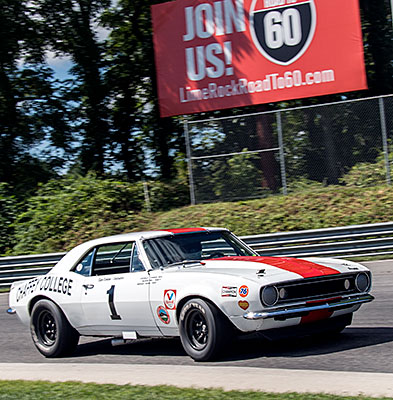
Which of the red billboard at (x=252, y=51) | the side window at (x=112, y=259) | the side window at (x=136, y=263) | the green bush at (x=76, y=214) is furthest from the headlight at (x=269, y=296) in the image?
the red billboard at (x=252, y=51)

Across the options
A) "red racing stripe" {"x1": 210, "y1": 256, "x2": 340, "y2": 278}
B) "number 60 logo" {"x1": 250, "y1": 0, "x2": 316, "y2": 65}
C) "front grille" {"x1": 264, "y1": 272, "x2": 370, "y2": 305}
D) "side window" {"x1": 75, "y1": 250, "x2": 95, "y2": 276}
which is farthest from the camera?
"number 60 logo" {"x1": 250, "y1": 0, "x2": 316, "y2": 65}

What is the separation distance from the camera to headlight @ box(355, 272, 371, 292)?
295 inches

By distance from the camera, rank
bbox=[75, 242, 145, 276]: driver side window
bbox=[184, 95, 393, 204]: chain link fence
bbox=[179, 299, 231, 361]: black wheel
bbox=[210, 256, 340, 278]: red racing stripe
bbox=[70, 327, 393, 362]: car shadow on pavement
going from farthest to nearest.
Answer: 1. bbox=[184, 95, 393, 204]: chain link fence
2. bbox=[75, 242, 145, 276]: driver side window
3. bbox=[70, 327, 393, 362]: car shadow on pavement
4. bbox=[210, 256, 340, 278]: red racing stripe
5. bbox=[179, 299, 231, 361]: black wheel

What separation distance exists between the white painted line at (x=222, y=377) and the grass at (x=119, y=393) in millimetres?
174

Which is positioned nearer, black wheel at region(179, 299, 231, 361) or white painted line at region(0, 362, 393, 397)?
white painted line at region(0, 362, 393, 397)

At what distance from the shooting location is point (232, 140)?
1900 centimetres

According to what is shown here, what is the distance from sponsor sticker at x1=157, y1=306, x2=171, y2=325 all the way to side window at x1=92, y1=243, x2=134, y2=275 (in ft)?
2.58

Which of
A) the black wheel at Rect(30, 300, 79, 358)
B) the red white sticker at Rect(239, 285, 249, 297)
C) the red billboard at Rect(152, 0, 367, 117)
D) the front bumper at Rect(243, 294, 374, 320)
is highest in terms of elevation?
the red billboard at Rect(152, 0, 367, 117)

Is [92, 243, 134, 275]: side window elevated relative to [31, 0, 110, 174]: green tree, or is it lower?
lower

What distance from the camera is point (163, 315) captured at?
7.37 meters

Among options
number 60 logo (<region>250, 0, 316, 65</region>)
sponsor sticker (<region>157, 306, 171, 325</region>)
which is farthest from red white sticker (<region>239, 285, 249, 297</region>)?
number 60 logo (<region>250, 0, 316, 65</region>)

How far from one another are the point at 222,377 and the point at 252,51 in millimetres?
15881

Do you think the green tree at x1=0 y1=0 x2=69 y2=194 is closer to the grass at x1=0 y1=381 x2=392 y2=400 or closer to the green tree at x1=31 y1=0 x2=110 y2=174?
the green tree at x1=31 y1=0 x2=110 y2=174

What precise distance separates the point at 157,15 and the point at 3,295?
10.4m
